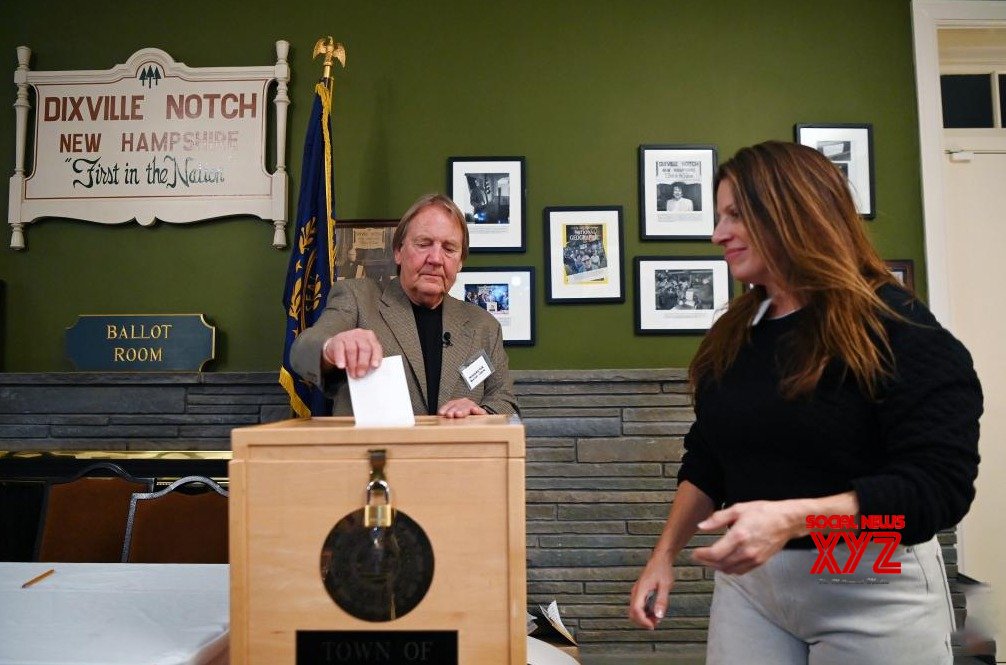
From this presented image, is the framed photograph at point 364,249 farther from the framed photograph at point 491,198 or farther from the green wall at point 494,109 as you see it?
the framed photograph at point 491,198

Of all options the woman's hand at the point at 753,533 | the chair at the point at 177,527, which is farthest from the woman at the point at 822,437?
the chair at the point at 177,527

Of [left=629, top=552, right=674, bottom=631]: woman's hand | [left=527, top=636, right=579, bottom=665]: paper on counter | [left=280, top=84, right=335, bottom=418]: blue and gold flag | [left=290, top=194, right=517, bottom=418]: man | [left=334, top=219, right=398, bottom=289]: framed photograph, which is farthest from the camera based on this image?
[left=334, top=219, right=398, bottom=289]: framed photograph

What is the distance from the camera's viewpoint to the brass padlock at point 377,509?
0.72 metres

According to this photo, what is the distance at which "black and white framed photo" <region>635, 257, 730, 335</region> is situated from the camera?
8.66 ft

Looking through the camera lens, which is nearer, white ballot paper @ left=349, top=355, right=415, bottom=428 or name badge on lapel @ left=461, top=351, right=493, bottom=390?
white ballot paper @ left=349, top=355, right=415, bottom=428

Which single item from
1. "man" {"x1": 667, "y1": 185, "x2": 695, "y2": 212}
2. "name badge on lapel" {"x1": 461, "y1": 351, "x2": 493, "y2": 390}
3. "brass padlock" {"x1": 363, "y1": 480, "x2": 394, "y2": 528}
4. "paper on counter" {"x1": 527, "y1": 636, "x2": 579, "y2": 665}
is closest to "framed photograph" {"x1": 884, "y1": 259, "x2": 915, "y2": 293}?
"man" {"x1": 667, "y1": 185, "x2": 695, "y2": 212}

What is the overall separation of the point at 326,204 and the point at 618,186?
1.17 m

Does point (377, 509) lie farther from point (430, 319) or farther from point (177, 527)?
point (177, 527)

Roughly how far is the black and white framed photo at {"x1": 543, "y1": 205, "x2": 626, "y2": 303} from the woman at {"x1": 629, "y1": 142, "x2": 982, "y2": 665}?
1.55 meters

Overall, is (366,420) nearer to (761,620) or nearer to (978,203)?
(761,620)

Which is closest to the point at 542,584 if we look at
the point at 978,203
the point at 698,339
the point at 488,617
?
the point at 698,339

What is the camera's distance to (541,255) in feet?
8.71

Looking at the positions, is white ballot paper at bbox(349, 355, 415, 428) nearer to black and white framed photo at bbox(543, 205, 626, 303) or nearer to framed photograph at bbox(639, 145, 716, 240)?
black and white framed photo at bbox(543, 205, 626, 303)

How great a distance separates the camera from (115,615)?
984 millimetres
